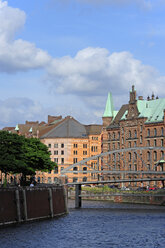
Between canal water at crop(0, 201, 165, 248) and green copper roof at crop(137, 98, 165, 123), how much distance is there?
202 feet

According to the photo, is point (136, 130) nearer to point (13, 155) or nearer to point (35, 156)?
point (35, 156)

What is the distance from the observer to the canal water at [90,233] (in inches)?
2210

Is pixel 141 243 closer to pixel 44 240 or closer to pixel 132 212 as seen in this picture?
pixel 44 240

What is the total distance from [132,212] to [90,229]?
2213cm

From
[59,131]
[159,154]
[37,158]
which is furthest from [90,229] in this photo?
[59,131]

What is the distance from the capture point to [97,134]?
178m

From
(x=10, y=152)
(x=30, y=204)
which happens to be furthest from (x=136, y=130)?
(x=30, y=204)

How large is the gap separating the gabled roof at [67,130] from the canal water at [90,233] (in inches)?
3712

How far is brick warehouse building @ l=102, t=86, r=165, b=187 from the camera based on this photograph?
14020 cm

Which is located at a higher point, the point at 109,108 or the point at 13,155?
the point at 109,108

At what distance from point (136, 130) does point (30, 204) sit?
78.3m

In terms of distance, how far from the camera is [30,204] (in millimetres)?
70750

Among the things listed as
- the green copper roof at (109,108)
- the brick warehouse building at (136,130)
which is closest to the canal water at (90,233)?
the brick warehouse building at (136,130)

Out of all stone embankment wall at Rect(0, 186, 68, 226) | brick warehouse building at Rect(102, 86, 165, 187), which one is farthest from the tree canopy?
brick warehouse building at Rect(102, 86, 165, 187)
